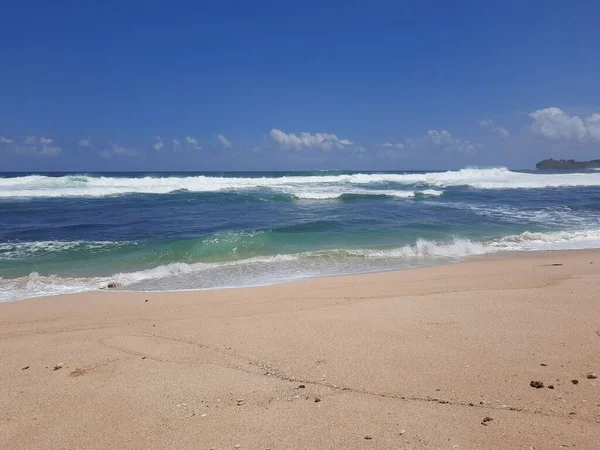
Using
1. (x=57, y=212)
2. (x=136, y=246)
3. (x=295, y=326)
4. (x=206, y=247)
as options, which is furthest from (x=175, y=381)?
(x=57, y=212)

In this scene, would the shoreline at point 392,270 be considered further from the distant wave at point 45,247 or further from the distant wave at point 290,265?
the distant wave at point 45,247

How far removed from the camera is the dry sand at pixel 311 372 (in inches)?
115

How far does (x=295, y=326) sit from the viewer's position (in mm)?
5137

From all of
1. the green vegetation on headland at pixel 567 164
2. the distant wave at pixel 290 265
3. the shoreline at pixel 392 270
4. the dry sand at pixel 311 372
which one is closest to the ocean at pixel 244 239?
the distant wave at pixel 290 265

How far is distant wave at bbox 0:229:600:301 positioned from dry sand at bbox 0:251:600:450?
1.75m

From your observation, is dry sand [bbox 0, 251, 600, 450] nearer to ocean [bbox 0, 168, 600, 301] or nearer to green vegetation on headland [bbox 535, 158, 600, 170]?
ocean [bbox 0, 168, 600, 301]

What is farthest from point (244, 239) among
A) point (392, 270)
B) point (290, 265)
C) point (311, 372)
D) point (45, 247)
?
point (311, 372)

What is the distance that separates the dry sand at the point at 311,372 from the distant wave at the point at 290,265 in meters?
1.75

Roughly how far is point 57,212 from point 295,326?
65.7 feet

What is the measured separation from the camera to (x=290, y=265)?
10164mm

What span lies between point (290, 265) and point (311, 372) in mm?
6358

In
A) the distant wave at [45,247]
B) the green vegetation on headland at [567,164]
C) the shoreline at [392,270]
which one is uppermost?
the green vegetation on headland at [567,164]

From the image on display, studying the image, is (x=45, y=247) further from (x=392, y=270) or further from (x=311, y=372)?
(x=311, y=372)

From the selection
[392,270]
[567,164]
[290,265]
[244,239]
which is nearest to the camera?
[392,270]
